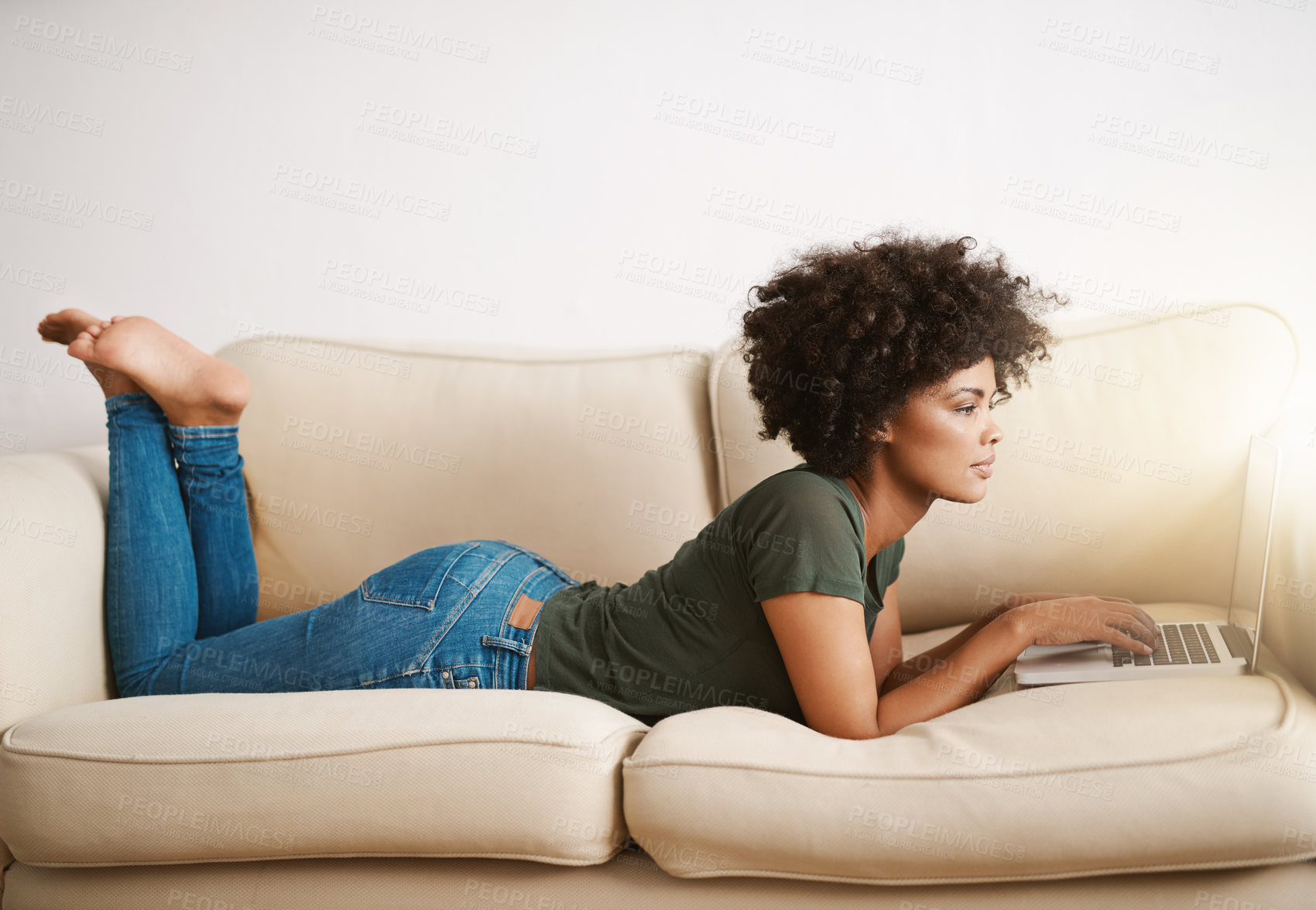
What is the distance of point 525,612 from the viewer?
1.27 meters

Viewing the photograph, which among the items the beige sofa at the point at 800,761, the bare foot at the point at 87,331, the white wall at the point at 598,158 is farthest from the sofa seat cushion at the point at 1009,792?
the white wall at the point at 598,158

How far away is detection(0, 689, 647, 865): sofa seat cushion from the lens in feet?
3.14

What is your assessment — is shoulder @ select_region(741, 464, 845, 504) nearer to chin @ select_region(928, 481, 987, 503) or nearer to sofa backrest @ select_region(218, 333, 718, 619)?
chin @ select_region(928, 481, 987, 503)

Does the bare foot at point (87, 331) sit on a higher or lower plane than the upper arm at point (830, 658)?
higher

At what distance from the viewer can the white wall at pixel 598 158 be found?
6.04 feet

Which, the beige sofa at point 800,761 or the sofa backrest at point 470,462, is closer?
the beige sofa at point 800,761

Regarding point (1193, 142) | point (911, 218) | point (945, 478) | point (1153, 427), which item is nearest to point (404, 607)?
point (945, 478)

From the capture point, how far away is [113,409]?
1.36 metres

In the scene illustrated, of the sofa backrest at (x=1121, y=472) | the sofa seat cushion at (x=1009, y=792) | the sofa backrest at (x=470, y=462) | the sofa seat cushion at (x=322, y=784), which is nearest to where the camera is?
the sofa seat cushion at (x=1009, y=792)

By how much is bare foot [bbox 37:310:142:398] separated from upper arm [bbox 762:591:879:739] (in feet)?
3.36

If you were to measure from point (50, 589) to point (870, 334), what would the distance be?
1.13 meters

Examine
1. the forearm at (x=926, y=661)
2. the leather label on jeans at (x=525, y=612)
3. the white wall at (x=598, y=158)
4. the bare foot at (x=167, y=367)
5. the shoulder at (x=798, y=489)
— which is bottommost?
the forearm at (x=926, y=661)

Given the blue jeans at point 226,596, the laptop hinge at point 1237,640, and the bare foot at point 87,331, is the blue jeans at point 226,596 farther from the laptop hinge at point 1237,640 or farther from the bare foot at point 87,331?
the laptop hinge at point 1237,640

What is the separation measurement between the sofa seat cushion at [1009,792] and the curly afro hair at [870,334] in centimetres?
40
